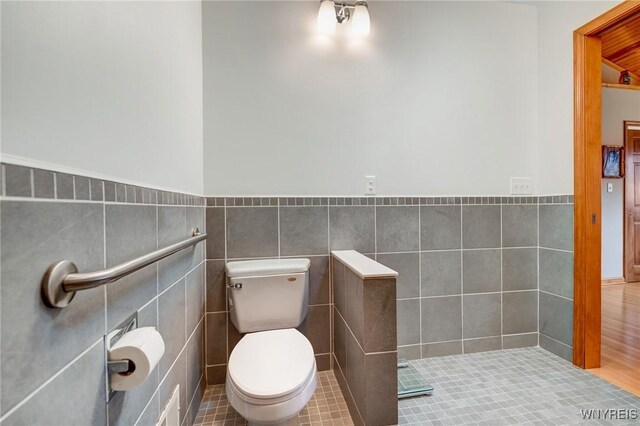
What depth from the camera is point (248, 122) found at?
5.56 ft

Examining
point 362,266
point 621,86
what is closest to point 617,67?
point 621,86

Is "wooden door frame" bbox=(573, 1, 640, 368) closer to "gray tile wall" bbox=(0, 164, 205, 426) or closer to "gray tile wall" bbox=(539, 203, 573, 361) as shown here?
"gray tile wall" bbox=(539, 203, 573, 361)

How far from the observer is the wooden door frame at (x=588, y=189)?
5.42 ft

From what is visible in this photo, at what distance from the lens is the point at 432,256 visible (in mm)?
1863

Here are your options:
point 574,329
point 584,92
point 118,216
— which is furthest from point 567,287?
point 118,216

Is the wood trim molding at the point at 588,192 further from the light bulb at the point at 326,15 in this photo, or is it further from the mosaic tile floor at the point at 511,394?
the light bulb at the point at 326,15

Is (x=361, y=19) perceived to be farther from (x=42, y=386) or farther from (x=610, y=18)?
(x=42, y=386)

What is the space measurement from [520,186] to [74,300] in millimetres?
2382

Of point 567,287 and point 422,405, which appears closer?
point 422,405

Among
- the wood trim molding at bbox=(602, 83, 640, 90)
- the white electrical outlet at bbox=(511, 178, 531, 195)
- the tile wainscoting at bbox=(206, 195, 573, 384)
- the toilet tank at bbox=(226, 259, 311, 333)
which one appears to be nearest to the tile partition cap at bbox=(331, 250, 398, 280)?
the tile wainscoting at bbox=(206, 195, 573, 384)

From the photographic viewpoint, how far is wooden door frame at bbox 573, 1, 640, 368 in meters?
1.65

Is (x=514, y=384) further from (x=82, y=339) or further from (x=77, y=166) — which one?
(x=77, y=166)

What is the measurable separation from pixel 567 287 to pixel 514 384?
2.32 ft

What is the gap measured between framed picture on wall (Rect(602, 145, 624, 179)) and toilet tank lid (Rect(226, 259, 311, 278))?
4.35m
